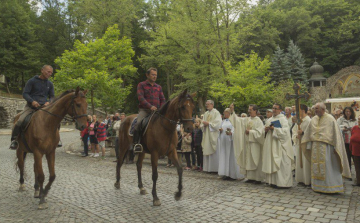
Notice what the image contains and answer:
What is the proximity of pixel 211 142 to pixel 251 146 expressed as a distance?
1.78m

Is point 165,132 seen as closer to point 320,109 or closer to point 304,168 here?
point 320,109

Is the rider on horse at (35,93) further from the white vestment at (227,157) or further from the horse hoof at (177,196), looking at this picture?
the white vestment at (227,157)

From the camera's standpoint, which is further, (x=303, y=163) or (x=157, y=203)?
(x=303, y=163)

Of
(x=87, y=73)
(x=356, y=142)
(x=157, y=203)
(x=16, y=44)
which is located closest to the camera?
(x=157, y=203)

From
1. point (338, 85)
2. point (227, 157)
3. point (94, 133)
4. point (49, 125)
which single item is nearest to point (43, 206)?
point (49, 125)

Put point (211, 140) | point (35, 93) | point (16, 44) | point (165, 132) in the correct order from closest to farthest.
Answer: point (165, 132) → point (35, 93) → point (211, 140) → point (16, 44)

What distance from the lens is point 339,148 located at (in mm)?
6625

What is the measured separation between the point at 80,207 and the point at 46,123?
81.3 inches

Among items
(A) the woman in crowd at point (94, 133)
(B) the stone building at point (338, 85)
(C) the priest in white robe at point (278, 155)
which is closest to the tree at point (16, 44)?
(A) the woman in crowd at point (94, 133)

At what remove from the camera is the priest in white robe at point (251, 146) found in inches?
317

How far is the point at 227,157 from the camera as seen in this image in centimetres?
892

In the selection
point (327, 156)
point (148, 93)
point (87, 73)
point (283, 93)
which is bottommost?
point (327, 156)

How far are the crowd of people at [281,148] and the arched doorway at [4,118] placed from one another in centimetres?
3793

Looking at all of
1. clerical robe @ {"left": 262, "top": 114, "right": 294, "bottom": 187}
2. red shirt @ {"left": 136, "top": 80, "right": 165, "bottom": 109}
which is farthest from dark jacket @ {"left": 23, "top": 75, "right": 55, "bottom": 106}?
clerical robe @ {"left": 262, "top": 114, "right": 294, "bottom": 187}
